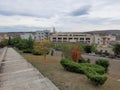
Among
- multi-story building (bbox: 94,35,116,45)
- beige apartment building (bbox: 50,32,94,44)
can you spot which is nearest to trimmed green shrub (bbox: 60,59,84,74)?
multi-story building (bbox: 94,35,116,45)

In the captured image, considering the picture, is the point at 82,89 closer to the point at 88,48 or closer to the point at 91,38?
the point at 88,48

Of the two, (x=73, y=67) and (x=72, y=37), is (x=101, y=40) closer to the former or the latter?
(x=72, y=37)

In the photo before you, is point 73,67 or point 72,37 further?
point 72,37

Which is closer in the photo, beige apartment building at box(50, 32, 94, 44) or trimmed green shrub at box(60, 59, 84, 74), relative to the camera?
trimmed green shrub at box(60, 59, 84, 74)

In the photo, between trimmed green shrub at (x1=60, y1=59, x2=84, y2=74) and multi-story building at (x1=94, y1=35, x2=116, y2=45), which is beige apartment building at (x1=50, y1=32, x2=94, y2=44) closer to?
multi-story building at (x1=94, y1=35, x2=116, y2=45)

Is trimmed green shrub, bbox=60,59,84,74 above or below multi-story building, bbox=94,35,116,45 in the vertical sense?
above

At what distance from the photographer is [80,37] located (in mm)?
142625

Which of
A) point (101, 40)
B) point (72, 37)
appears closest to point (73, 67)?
point (101, 40)

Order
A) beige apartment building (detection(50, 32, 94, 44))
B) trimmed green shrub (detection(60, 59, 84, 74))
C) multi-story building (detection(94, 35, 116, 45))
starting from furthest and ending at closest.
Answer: beige apartment building (detection(50, 32, 94, 44)) < multi-story building (detection(94, 35, 116, 45)) < trimmed green shrub (detection(60, 59, 84, 74))

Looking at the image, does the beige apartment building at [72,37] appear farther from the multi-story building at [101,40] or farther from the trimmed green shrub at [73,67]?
the trimmed green shrub at [73,67]

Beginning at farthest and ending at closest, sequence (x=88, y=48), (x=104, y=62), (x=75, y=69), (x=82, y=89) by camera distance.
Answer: (x=88, y=48)
(x=104, y=62)
(x=75, y=69)
(x=82, y=89)

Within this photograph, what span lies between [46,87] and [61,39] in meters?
134

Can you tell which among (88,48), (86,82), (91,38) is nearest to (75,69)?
(86,82)

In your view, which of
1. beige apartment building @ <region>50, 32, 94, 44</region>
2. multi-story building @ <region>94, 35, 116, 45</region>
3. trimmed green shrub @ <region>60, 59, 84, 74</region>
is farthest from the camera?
beige apartment building @ <region>50, 32, 94, 44</region>
